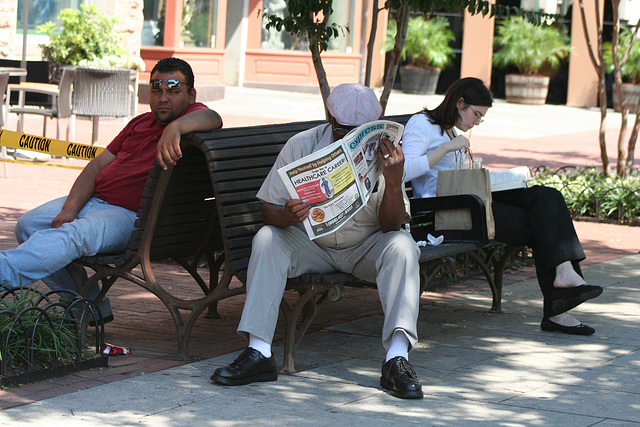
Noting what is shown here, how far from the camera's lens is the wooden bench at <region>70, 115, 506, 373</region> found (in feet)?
14.6

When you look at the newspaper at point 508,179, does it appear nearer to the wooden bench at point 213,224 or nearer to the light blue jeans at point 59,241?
the wooden bench at point 213,224

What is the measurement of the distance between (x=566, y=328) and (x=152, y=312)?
227 centimetres

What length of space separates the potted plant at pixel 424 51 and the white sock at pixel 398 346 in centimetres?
2386

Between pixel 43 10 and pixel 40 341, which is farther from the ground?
pixel 43 10

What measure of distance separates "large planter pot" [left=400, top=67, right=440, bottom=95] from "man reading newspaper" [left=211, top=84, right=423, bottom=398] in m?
23.9

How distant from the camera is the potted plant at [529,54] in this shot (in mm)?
27141

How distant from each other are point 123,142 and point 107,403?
1.61m

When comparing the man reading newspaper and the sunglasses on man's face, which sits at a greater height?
the sunglasses on man's face

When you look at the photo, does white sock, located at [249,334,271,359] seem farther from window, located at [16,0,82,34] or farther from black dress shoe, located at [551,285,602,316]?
window, located at [16,0,82,34]

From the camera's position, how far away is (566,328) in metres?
5.31

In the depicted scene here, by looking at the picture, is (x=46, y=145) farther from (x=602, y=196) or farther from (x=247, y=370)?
(x=602, y=196)

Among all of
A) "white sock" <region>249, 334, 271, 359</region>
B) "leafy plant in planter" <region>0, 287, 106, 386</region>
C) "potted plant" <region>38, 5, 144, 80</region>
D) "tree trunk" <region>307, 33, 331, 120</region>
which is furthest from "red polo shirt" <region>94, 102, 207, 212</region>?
"potted plant" <region>38, 5, 144, 80</region>

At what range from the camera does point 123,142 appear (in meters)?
4.98

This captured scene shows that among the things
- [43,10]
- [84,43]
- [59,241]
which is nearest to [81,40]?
[84,43]
